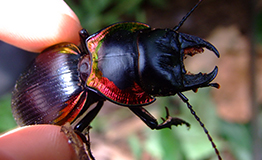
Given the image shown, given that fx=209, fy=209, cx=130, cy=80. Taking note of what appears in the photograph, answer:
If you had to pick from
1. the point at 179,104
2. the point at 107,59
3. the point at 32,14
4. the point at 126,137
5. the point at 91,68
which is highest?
the point at 32,14

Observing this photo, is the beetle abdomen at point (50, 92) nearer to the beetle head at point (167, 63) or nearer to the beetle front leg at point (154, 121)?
the beetle front leg at point (154, 121)

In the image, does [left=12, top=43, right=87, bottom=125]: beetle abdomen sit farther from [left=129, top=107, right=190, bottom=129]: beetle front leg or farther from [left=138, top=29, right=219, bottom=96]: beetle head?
[left=138, top=29, right=219, bottom=96]: beetle head

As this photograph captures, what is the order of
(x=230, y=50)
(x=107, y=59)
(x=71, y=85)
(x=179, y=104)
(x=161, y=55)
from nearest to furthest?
(x=161, y=55) < (x=107, y=59) < (x=71, y=85) < (x=179, y=104) < (x=230, y=50)

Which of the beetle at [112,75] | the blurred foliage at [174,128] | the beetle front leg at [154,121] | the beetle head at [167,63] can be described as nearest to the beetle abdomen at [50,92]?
the beetle at [112,75]

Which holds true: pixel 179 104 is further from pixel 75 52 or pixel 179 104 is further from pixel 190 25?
pixel 75 52

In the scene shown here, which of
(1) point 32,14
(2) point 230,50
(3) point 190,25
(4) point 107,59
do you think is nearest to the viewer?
(4) point 107,59

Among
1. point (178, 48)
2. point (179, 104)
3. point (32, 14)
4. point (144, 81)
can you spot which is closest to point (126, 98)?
point (144, 81)

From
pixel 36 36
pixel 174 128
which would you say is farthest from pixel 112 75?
pixel 174 128
